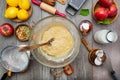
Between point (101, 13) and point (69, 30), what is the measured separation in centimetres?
12

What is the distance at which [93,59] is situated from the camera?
1178 mm

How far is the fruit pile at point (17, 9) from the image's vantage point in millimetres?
1157

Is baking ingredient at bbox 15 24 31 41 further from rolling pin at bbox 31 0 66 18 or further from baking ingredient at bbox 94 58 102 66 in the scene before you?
baking ingredient at bbox 94 58 102 66

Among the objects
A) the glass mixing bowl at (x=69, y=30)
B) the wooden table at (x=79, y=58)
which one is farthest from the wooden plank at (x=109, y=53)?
the glass mixing bowl at (x=69, y=30)

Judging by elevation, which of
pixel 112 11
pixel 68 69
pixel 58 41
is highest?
pixel 112 11

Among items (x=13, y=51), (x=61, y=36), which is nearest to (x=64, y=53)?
(x=61, y=36)

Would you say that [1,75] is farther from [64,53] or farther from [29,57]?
[64,53]

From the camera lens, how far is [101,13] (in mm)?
1151

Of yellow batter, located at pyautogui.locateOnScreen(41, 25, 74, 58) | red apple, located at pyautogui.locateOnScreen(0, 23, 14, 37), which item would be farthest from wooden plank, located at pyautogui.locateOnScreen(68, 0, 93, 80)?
red apple, located at pyautogui.locateOnScreen(0, 23, 14, 37)

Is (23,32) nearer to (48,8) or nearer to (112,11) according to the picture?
(48,8)

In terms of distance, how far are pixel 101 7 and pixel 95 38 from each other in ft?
0.34

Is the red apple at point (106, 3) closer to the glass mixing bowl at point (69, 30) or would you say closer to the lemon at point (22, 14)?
the glass mixing bowl at point (69, 30)

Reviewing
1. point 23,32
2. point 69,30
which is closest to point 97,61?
point 69,30

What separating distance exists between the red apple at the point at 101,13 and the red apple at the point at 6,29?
0.92ft
